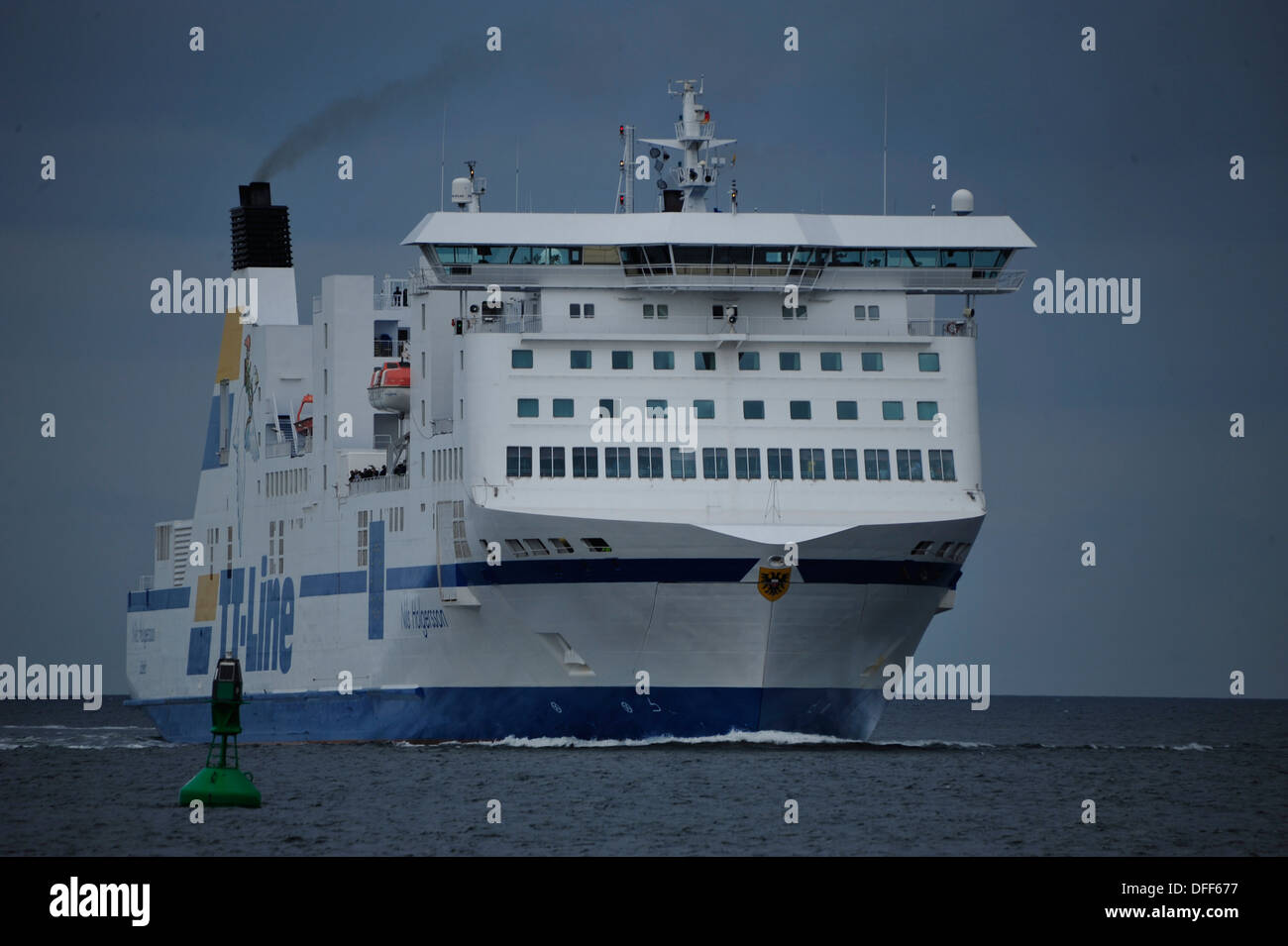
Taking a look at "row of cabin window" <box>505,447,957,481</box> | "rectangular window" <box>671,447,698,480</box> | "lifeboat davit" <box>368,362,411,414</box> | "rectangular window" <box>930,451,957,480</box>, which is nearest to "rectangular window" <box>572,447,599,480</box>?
"row of cabin window" <box>505,447,957,481</box>

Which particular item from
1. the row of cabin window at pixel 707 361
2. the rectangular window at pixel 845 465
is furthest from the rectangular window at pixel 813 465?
the row of cabin window at pixel 707 361

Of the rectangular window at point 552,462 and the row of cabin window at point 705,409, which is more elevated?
the row of cabin window at point 705,409

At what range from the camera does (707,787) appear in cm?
4216

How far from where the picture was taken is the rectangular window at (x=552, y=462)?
46.2m

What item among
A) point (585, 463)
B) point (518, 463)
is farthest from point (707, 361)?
point (518, 463)

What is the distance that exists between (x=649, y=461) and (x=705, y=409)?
1.60m

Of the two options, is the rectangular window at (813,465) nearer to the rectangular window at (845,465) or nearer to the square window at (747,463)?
the rectangular window at (845,465)

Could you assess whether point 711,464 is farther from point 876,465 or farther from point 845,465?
point 876,465

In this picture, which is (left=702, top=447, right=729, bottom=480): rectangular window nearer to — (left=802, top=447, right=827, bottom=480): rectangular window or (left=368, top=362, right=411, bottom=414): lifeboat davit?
(left=802, top=447, right=827, bottom=480): rectangular window

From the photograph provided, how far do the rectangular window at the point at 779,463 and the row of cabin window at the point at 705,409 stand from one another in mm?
703

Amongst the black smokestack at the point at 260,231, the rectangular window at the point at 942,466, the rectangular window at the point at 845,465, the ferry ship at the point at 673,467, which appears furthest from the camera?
the black smokestack at the point at 260,231

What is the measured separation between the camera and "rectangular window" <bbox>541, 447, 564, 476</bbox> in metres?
46.2
